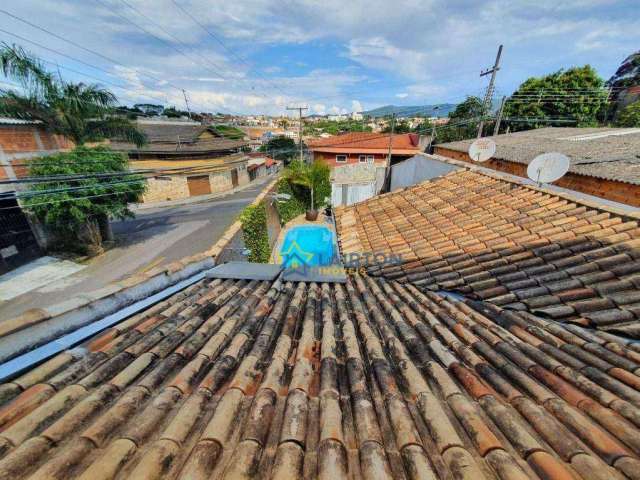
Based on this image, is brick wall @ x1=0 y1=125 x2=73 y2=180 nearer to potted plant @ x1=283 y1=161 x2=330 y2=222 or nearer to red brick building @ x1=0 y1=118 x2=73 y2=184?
red brick building @ x1=0 y1=118 x2=73 y2=184

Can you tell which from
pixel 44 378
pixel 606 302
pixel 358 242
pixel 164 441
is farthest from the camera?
pixel 358 242

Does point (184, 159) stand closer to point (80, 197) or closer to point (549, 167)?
point (80, 197)

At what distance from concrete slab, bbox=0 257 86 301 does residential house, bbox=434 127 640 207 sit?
2604 cm

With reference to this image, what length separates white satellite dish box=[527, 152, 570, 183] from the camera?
Result: 696cm

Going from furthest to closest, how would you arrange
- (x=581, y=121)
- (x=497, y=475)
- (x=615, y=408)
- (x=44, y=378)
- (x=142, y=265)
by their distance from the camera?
(x=581, y=121), (x=142, y=265), (x=44, y=378), (x=615, y=408), (x=497, y=475)

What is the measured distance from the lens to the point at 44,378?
2.29 m

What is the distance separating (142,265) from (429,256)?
1470 centimetres

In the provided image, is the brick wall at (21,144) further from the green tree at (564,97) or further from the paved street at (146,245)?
the green tree at (564,97)

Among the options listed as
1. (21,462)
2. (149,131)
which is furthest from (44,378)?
(149,131)

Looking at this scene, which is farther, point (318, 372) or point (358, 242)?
point (358, 242)

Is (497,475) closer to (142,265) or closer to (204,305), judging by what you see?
(204,305)

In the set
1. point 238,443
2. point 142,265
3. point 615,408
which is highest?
point 238,443

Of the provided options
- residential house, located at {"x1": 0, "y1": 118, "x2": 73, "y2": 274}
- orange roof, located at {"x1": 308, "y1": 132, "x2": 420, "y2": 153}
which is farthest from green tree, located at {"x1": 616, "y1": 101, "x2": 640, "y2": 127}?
residential house, located at {"x1": 0, "y1": 118, "x2": 73, "y2": 274}

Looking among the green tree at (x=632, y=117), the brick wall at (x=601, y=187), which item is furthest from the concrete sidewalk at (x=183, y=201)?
the green tree at (x=632, y=117)
